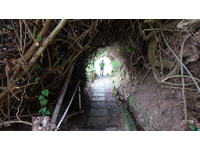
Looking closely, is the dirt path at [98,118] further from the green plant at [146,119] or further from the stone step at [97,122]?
the green plant at [146,119]

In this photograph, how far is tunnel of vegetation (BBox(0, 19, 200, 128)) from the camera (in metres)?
1.39

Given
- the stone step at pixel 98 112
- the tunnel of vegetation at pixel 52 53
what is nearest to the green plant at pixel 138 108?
the stone step at pixel 98 112

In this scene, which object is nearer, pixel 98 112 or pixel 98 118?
pixel 98 118

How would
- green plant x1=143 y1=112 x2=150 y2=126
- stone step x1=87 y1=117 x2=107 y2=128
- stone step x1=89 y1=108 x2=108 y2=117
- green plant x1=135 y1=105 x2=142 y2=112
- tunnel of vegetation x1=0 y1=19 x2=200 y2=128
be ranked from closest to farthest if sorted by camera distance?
tunnel of vegetation x1=0 y1=19 x2=200 y2=128
green plant x1=143 y1=112 x2=150 y2=126
stone step x1=87 y1=117 x2=107 y2=128
green plant x1=135 y1=105 x2=142 y2=112
stone step x1=89 y1=108 x2=108 y2=117

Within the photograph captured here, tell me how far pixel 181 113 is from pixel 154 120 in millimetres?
678

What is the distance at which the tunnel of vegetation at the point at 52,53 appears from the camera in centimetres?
139

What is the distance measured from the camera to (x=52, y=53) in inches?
84.2

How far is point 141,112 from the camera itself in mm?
3094

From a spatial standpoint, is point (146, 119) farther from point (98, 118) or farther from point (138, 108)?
point (98, 118)

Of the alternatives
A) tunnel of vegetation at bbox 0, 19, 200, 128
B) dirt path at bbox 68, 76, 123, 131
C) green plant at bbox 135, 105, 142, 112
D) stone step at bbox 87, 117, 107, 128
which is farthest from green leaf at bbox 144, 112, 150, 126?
stone step at bbox 87, 117, 107, 128

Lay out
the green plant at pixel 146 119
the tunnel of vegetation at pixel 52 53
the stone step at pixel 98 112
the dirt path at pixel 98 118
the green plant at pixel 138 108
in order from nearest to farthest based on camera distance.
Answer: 1. the tunnel of vegetation at pixel 52 53
2. the green plant at pixel 146 119
3. the dirt path at pixel 98 118
4. the green plant at pixel 138 108
5. the stone step at pixel 98 112

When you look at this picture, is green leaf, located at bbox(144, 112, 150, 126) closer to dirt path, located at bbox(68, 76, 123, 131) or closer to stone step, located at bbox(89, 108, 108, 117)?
dirt path, located at bbox(68, 76, 123, 131)

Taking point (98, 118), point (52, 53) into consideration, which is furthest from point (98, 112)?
point (52, 53)
